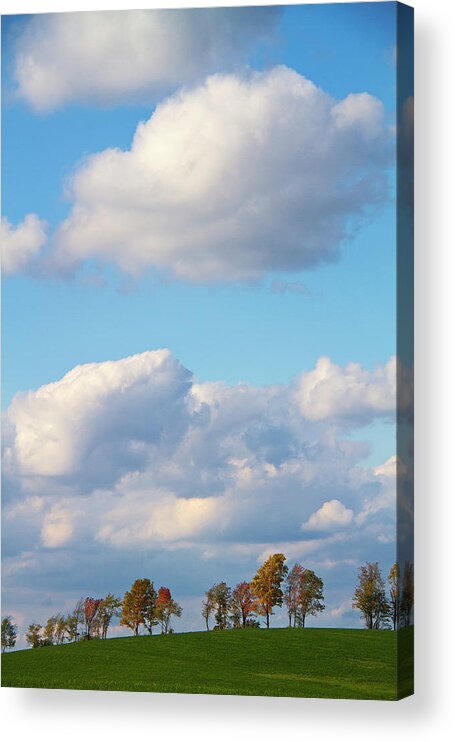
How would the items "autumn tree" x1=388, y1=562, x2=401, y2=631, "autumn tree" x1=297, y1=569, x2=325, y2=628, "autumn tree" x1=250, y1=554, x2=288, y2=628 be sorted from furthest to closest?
"autumn tree" x1=250, y1=554, x2=288, y2=628
"autumn tree" x1=297, y1=569, x2=325, y2=628
"autumn tree" x1=388, y1=562, x2=401, y2=631

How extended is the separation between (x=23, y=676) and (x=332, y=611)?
2770 mm

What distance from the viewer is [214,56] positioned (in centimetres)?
1270

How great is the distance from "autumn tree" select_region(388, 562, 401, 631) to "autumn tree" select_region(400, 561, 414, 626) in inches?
1.5

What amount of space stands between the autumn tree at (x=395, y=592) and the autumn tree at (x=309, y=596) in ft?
1.92

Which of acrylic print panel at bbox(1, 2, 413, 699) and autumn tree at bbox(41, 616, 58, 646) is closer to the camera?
acrylic print panel at bbox(1, 2, 413, 699)

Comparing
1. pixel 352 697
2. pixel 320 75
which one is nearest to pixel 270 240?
pixel 320 75

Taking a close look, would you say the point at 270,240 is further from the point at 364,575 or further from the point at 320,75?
the point at 364,575

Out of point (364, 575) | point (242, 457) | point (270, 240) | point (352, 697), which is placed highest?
point (270, 240)

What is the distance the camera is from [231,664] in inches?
497

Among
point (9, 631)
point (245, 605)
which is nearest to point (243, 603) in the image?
point (245, 605)

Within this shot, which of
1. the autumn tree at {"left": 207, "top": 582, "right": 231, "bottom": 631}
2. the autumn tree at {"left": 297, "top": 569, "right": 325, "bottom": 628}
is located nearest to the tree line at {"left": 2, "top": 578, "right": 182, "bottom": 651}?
the autumn tree at {"left": 207, "top": 582, "right": 231, "bottom": 631}

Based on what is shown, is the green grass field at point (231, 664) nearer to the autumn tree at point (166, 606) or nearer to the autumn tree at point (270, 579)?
the autumn tree at point (166, 606)

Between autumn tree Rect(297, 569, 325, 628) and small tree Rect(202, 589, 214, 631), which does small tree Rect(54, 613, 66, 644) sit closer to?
small tree Rect(202, 589, 214, 631)

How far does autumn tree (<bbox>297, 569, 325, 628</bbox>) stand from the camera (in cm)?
1241
